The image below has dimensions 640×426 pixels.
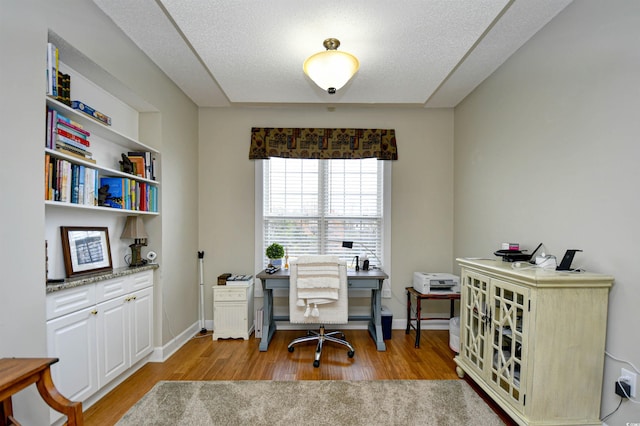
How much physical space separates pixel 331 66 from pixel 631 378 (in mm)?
2691

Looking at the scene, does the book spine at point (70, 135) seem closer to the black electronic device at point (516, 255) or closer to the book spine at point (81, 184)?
the book spine at point (81, 184)

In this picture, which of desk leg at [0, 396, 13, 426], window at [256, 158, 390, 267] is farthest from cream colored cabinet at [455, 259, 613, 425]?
desk leg at [0, 396, 13, 426]

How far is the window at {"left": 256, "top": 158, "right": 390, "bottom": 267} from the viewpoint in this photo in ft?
12.0

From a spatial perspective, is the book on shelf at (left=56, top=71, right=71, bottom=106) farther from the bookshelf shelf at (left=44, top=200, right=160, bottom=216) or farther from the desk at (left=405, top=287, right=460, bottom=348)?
the desk at (left=405, top=287, right=460, bottom=348)

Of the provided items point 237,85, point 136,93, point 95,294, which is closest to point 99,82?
point 136,93

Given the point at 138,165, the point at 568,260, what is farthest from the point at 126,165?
the point at 568,260

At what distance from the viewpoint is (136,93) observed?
239cm

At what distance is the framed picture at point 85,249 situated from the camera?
1.95m

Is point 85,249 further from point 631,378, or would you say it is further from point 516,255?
point 631,378

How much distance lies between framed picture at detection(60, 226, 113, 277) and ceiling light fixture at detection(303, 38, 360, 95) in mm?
2159

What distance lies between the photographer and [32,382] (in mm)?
1206

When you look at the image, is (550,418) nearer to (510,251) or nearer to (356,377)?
(510,251)

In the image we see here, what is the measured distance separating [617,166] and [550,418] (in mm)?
1543

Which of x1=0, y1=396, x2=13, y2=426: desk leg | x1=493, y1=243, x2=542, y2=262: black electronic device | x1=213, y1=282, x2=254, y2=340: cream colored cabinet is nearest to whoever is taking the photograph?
x1=0, y1=396, x2=13, y2=426: desk leg
